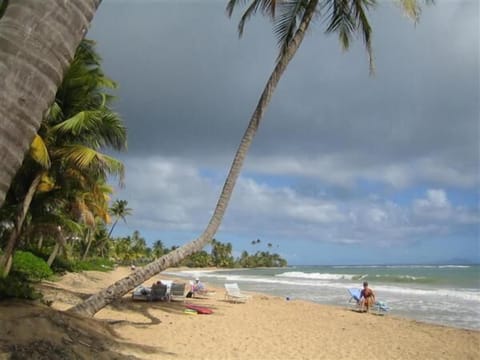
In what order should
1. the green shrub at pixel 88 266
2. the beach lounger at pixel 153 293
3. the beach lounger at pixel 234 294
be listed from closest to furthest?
the beach lounger at pixel 153 293 < the beach lounger at pixel 234 294 < the green shrub at pixel 88 266

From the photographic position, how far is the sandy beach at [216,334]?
16.7ft

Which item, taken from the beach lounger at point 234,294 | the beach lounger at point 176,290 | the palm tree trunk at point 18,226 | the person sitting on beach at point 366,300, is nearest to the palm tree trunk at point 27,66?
the palm tree trunk at point 18,226

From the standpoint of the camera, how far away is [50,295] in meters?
11.8

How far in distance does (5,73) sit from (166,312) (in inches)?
410

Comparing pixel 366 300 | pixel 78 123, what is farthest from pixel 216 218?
pixel 366 300

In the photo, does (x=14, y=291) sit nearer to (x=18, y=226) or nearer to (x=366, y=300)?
(x=18, y=226)

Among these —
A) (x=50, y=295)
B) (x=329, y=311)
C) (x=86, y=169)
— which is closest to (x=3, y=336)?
(x=86, y=169)

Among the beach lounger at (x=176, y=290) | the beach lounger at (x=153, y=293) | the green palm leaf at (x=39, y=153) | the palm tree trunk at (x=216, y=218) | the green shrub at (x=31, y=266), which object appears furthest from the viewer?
the green shrub at (x=31, y=266)

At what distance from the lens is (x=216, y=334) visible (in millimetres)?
8922

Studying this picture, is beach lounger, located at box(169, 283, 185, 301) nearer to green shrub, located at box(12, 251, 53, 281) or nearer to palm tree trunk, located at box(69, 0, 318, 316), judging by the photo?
green shrub, located at box(12, 251, 53, 281)

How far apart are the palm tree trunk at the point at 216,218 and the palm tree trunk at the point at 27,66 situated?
19.1 feet

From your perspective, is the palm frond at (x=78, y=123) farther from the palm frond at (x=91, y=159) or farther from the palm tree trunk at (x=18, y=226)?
the palm tree trunk at (x=18, y=226)

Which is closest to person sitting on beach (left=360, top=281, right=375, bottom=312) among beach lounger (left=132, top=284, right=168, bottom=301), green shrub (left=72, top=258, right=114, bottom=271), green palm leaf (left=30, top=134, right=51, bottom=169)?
beach lounger (left=132, top=284, right=168, bottom=301)

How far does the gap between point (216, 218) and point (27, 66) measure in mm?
6334
